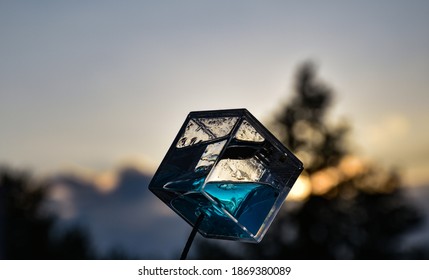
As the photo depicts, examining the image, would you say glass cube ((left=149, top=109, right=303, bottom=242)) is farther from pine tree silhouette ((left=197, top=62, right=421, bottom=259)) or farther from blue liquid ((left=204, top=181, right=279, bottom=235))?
pine tree silhouette ((left=197, top=62, right=421, bottom=259))

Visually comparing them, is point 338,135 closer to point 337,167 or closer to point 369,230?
point 337,167

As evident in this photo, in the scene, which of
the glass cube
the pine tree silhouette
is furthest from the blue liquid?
the pine tree silhouette

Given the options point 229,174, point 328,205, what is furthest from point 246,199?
point 328,205

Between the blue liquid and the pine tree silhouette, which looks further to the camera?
the pine tree silhouette

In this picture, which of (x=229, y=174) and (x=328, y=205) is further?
(x=328, y=205)

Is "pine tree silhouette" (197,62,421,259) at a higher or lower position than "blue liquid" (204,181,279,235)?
lower

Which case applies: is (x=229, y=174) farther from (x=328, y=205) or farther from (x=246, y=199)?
(x=328, y=205)
